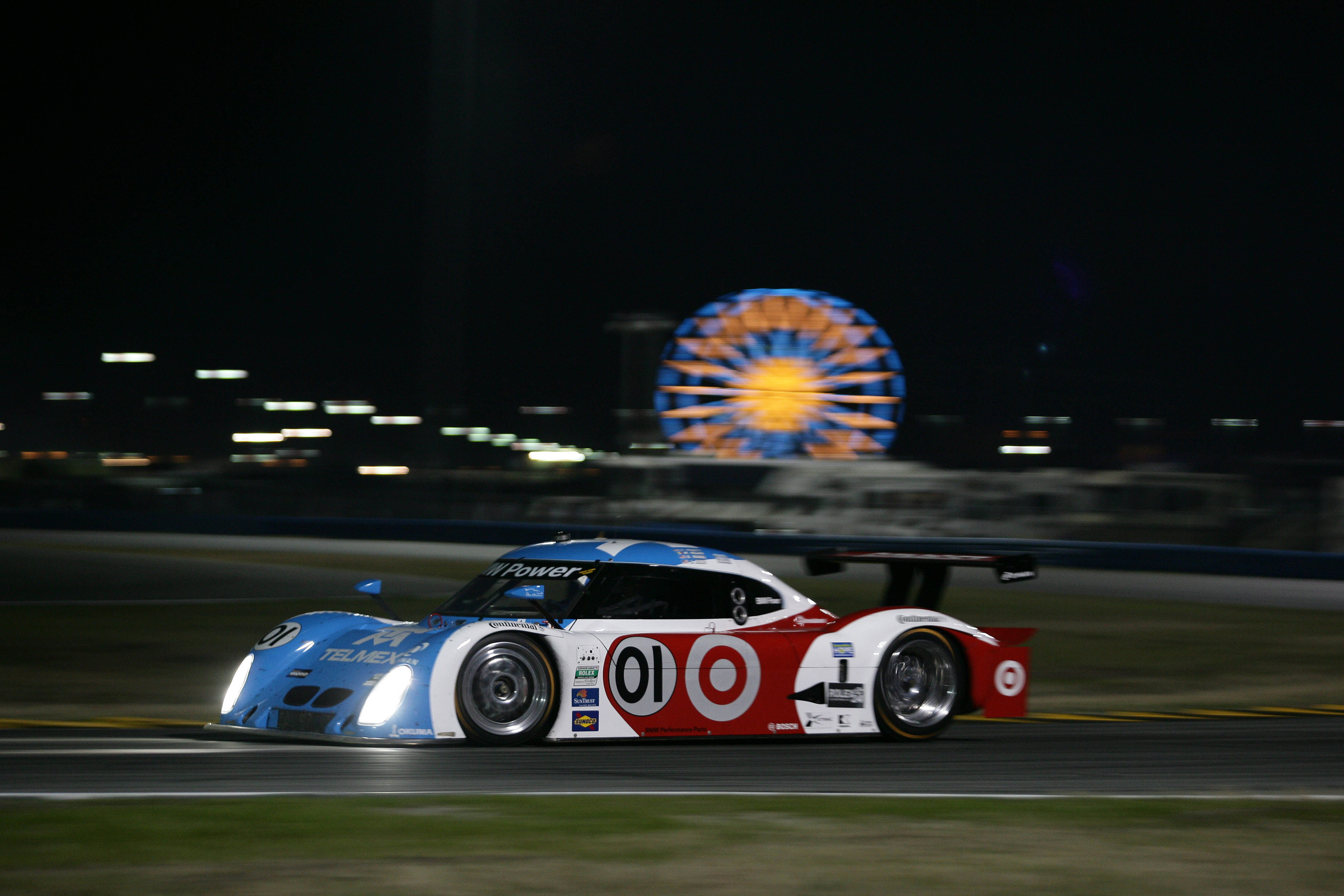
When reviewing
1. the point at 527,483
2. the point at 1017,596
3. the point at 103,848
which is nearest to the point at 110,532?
the point at 527,483

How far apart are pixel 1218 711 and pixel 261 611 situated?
1016cm

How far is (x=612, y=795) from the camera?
21.6 ft

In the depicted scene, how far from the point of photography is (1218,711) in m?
11.0

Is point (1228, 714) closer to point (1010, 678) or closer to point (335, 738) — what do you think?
point (1010, 678)

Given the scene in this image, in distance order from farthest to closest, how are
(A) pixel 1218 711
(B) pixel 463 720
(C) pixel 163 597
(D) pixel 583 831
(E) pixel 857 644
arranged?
(C) pixel 163 597, (A) pixel 1218 711, (E) pixel 857 644, (B) pixel 463 720, (D) pixel 583 831

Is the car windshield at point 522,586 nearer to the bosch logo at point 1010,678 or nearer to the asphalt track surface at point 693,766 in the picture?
the asphalt track surface at point 693,766

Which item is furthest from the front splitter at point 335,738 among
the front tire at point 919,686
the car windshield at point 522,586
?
the front tire at point 919,686

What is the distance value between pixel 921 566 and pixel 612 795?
3.50 m

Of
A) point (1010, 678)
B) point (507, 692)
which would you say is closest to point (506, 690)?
point (507, 692)

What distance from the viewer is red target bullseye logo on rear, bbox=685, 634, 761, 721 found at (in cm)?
843

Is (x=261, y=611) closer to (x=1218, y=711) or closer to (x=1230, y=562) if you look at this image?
(x=1218, y=711)

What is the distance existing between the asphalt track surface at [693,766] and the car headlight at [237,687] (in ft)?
0.63

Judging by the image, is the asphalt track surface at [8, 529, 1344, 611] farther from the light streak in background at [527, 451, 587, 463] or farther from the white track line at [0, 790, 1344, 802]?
the light streak in background at [527, 451, 587, 463]

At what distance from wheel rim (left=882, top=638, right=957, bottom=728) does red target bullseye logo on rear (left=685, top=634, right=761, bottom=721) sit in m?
0.88
